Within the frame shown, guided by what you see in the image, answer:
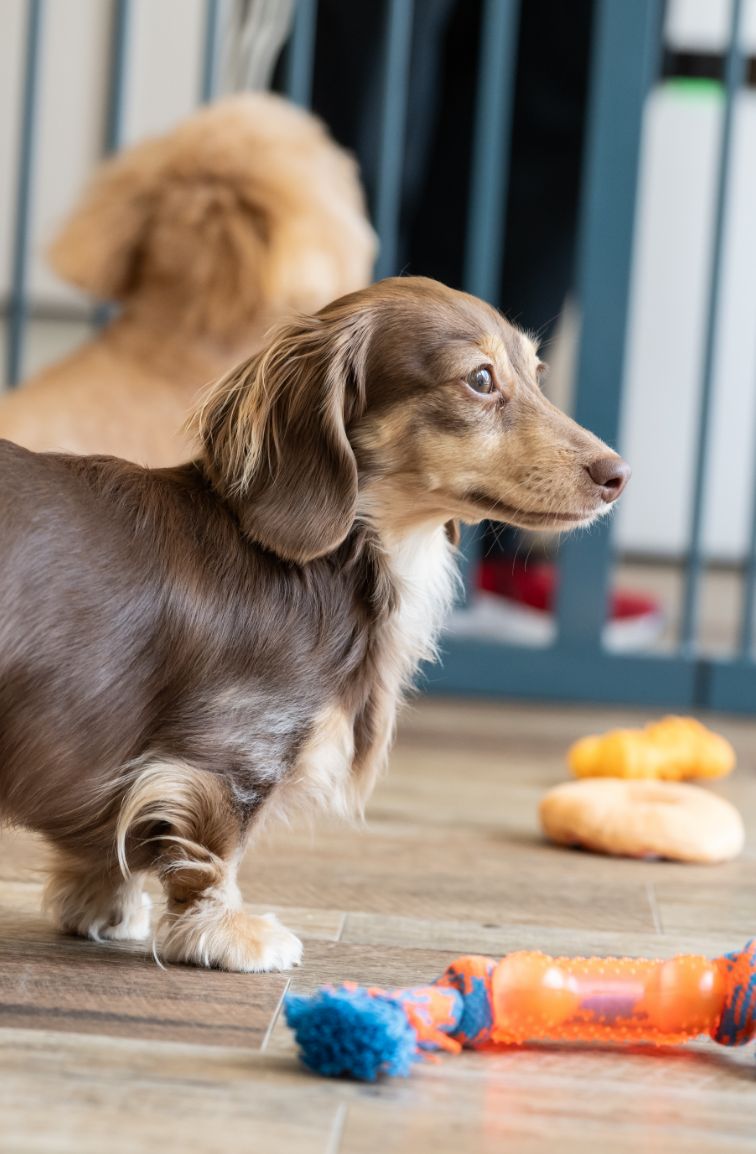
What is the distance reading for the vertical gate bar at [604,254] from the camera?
3.06 meters

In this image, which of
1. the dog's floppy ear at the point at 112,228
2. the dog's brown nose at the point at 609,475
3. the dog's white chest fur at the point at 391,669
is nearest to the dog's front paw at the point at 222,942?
the dog's white chest fur at the point at 391,669

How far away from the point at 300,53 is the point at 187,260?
77cm

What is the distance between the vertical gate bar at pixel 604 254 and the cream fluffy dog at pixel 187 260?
1.99ft

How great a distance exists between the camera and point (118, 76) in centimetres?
321

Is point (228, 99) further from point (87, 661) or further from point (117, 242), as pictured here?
point (87, 661)

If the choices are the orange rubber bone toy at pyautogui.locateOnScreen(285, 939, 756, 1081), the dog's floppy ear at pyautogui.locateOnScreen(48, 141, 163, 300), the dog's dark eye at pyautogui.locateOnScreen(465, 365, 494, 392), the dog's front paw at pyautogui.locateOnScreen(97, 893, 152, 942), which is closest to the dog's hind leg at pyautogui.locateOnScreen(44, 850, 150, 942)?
the dog's front paw at pyautogui.locateOnScreen(97, 893, 152, 942)

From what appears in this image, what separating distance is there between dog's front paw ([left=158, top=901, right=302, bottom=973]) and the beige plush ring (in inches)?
26.3

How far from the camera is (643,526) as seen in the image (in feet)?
17.1

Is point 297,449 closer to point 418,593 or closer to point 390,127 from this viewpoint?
point 418,593

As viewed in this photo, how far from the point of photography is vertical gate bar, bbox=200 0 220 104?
3138mm

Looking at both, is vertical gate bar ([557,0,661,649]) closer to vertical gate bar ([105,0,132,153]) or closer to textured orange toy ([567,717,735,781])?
textured orange toy ([567,717,735,781])

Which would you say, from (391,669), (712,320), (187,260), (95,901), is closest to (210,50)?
(187,260)

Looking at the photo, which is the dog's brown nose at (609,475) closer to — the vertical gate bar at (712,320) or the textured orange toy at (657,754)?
the textured orange toy at (657,754)

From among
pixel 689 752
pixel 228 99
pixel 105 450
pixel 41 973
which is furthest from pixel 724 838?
pixel 228 99
